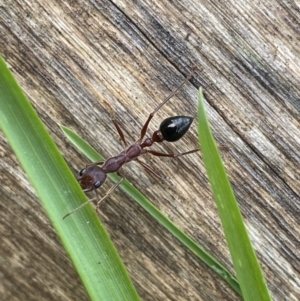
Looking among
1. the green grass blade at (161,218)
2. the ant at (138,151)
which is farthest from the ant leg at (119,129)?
the green grass blade at (161,218)

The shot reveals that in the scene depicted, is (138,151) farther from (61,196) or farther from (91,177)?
(61,196)

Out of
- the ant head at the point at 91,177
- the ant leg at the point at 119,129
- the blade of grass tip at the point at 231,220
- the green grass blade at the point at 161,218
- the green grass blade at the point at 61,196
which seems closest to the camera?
the blade of grass tip at the point at 231,220

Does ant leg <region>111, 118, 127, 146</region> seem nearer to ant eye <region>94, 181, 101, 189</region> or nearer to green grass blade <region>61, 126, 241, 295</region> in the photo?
green grass blade <region>61, 126, 241, 295</region>

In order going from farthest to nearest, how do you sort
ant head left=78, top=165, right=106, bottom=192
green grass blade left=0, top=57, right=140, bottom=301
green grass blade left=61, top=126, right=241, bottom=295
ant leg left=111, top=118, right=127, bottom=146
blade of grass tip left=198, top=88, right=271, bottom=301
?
ant head left=78, top=165, right=106, bottom=192
ant leg left=111, top=118, right=127, bottom=146
green grass blade left=61, top=126, right=241, bottom=295
green grass blade left=0, top=57, right=140, bottom=301
blade of grass tip left=198, top=88, right=271, bottom=301

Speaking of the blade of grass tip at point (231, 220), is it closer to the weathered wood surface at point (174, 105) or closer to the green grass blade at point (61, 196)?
the green grass blade at point (61, 196)

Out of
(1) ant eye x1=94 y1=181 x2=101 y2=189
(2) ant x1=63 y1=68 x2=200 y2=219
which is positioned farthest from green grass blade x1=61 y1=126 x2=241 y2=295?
(1) ant eye x1=94 y1=181 x2=101 y2=189

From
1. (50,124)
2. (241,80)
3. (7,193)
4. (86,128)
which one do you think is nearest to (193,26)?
(241,80)

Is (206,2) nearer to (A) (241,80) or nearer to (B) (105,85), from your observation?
(A) (241,80)
